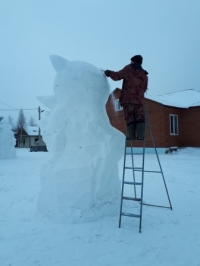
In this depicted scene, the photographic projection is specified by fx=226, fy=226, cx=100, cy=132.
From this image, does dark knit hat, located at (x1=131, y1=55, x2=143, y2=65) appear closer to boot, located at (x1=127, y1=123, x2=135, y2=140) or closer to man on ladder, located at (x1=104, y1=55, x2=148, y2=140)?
man on ladder, located at (x1=104, y1=55, x2=148, y2=140)

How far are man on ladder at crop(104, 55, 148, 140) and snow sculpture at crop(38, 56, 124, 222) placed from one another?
1.76 feet

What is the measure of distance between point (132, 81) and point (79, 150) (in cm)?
185

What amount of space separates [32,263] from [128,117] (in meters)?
3.15

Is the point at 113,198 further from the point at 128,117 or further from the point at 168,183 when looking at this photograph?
the point at 168,183

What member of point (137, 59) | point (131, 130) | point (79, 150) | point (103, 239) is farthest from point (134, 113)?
point (103, 239)

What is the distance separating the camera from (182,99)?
74.0 feet

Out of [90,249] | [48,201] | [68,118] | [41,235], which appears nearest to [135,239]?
[90,249]

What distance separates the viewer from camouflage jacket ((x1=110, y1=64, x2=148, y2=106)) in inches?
187

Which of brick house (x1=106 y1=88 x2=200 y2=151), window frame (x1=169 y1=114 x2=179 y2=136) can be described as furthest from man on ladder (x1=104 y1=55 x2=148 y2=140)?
window frame (x1=169 y1=114 x2=179 y2=136)

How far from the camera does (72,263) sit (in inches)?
127

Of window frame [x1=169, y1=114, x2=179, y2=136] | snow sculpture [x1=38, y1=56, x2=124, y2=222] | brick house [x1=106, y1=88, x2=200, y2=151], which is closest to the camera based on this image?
snow sculpture [x1=38, y1=56, x2=124, y2=222]

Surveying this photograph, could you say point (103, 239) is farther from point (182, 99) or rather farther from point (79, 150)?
point (182, 99)

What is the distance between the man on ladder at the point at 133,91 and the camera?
4.75 metres

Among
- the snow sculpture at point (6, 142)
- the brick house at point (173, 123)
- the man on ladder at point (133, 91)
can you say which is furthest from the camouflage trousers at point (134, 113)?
the snow sculpture at point (6, 142)
